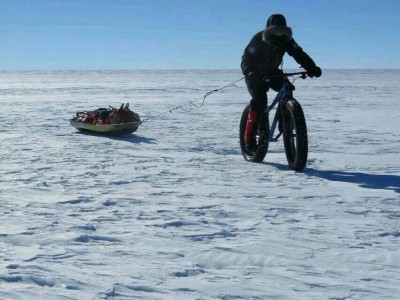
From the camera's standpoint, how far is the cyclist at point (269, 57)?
6699 millimetres

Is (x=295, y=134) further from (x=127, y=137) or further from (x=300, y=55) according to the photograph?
(x=127, y=137)

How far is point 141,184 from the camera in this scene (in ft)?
20.5

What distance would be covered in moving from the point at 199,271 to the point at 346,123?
38.5 feet

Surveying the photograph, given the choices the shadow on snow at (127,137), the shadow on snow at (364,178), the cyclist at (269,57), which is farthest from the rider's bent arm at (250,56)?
the shadow on snow at (127,137)

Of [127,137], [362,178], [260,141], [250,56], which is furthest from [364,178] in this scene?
[127,137]

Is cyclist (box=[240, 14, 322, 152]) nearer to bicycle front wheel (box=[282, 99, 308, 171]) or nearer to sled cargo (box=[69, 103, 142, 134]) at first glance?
bicycle front wheel (box=[282, 99, 308, 171])

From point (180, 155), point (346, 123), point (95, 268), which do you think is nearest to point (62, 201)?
point (95, 268)

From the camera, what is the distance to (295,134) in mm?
6609

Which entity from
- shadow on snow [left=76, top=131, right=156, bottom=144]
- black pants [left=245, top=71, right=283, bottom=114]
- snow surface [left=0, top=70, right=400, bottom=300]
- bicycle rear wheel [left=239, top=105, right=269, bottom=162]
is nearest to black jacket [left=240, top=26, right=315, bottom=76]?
black pants [left=245, top=71, right=283, bottom=114]

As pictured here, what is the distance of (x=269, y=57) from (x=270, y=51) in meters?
0.08

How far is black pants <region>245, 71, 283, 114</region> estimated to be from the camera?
6.90 meters

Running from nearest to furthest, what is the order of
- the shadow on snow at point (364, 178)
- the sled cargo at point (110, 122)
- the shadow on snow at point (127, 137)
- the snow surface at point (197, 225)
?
the snow surface at point (197, 225), the shadow on snow at point (364, 178), the shadow on snow at point (127, 137), the sled cargo at point (110, 122)

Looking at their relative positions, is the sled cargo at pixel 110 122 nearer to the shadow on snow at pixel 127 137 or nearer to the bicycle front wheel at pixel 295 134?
the shadow on snow at pixel 127 137

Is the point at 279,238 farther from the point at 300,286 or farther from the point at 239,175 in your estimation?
the point at 239,175
